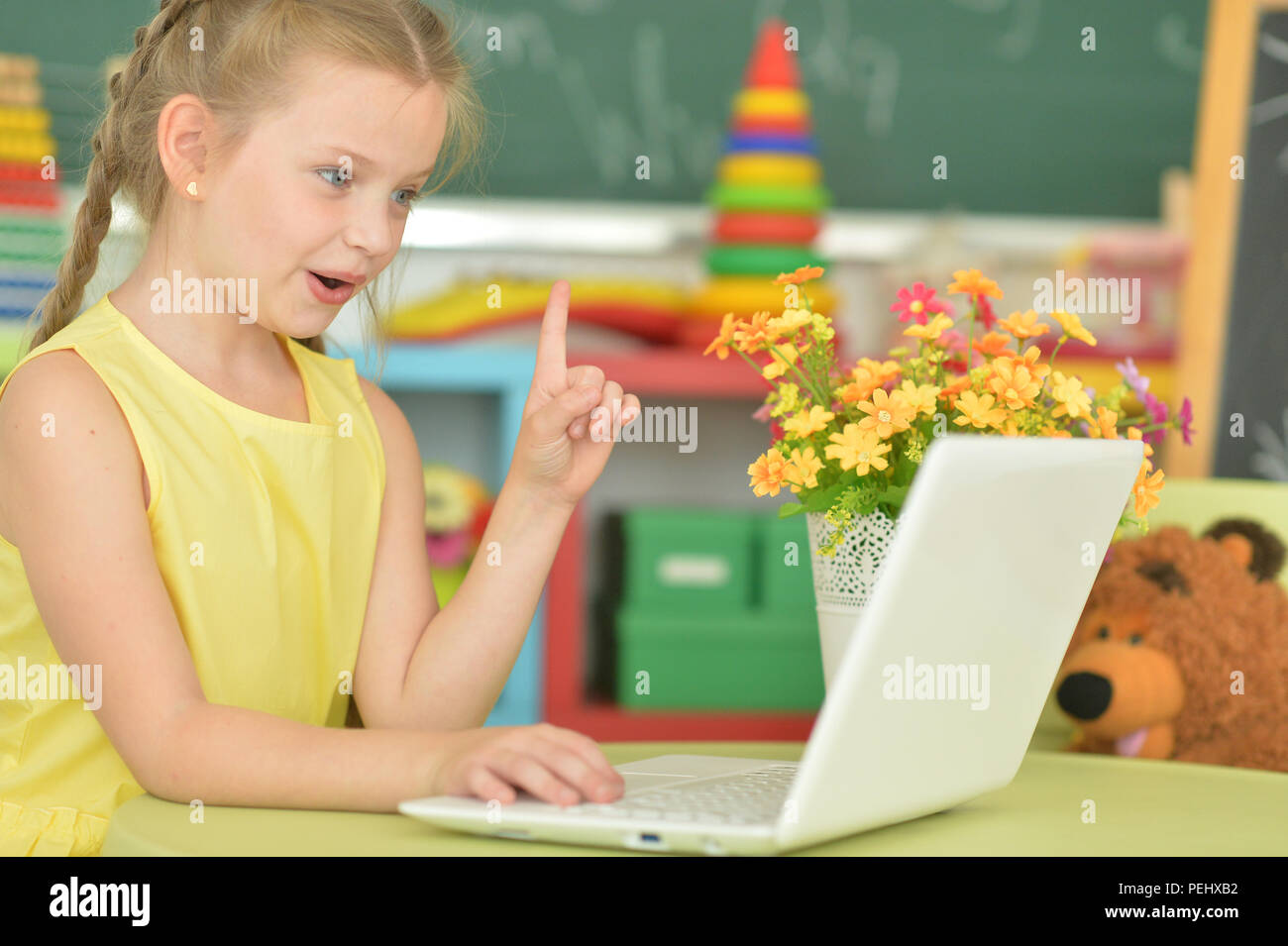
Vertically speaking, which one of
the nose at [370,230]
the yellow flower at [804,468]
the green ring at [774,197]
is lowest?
the yellow flower at [804,468]

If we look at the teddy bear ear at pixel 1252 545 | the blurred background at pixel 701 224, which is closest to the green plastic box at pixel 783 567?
the blurred background at pixel 701 224

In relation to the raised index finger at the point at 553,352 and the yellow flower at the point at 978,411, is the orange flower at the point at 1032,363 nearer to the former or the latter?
the yellow flower at the point at 978,411

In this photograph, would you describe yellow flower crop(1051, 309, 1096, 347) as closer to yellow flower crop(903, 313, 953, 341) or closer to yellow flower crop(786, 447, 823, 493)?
yellow flower crop(903, 313, 953, 341)

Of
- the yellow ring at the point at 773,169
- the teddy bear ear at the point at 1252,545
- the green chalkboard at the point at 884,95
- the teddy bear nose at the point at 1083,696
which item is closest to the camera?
the teddy bear nose at the point at 1083,696

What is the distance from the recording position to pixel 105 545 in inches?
32.7

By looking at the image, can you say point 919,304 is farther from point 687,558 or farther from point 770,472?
point 687,558

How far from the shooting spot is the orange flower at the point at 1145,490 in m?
0.91

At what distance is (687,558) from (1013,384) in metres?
1.59

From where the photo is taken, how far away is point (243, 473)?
1010 mm

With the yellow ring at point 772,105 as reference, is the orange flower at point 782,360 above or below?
below

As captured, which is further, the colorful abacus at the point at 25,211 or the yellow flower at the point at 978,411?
the colorful abacus at the point at 25,211

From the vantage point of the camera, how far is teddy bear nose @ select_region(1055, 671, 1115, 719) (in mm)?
1204

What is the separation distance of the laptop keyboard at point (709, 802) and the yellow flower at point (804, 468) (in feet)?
0.64

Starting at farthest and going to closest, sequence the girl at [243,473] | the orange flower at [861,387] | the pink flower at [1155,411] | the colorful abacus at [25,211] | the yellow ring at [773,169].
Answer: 1. the yellow ring at [773,169]
2. the colorful abacus at [25,211]
3. the pink flower at [1155,411]
4. the orange flower at [861,387]
5. the girl at [243,473]
